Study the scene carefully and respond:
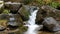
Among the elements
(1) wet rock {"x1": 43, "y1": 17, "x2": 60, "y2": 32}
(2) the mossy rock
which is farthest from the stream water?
(1) wet rock {"x1": 43, "y1": 17, "x2": 60, "y2": 32}

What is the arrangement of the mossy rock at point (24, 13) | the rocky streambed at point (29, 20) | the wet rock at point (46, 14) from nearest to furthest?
the rocky streambed at point (29, 20), the wet rock at point (46, 14), the mossy rock at point (24, 13)

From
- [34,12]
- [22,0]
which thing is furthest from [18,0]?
[34,12]

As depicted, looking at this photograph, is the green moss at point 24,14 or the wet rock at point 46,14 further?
the green moss at point 24,14

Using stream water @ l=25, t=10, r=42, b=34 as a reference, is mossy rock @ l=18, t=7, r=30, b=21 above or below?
→ above

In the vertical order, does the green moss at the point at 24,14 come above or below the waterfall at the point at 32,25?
above

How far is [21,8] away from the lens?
1346cm

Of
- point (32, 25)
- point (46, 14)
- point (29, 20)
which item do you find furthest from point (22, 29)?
point (46, 14)

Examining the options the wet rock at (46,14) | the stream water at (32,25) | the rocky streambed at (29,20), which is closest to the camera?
the rocky streambed at (29,20)

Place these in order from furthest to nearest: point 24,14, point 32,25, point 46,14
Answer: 1. point 24,14
2. point 46,14
3. point 32,25

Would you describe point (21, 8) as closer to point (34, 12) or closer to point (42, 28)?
point (34, 12)

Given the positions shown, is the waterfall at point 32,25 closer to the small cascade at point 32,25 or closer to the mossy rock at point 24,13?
the small cascade at point 32,25

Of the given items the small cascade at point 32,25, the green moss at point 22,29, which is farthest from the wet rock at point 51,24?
the green moss at point 22,29

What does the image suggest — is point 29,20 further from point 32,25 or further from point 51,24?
point 51,24

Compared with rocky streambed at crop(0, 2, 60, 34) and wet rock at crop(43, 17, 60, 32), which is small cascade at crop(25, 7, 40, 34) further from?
wet rock at crop(43, 17, 60, 32)
